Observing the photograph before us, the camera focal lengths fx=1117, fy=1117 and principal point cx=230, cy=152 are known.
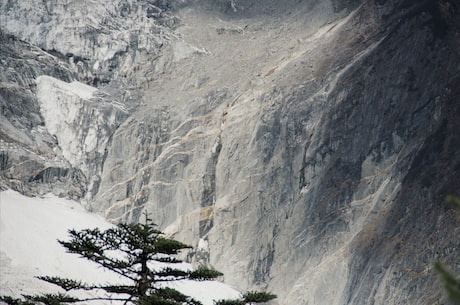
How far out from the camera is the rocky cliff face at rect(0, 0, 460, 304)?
62031 mm

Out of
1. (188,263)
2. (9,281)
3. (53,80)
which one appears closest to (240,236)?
(188,263)

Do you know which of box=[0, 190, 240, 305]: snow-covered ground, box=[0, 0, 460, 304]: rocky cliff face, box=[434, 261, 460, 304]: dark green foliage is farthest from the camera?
box=[0, 190, 240, 305]: snow-covered ground

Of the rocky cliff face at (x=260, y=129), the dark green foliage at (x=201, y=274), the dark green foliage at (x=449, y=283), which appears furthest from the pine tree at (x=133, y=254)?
the rocky cliff face at (x=260, y=129)

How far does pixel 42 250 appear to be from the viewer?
67.2m

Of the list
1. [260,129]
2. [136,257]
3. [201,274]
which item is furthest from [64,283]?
[260,129]

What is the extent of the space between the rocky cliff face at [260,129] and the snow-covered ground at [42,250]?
197 cm

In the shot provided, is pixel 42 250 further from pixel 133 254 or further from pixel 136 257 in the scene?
pixel 133 254

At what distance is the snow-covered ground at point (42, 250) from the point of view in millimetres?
63094

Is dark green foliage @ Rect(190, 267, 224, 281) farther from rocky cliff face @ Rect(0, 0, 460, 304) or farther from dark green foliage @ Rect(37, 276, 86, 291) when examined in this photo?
rocky cliff face @ Rect(0, 0, 460, 304)

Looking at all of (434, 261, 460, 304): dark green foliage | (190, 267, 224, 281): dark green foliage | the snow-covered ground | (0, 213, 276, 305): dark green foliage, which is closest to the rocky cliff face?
the snow-covered ground

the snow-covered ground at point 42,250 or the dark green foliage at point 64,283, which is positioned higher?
the snow-covered ground at point 42,250

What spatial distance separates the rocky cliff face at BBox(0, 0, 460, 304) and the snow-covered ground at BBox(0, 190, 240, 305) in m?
1.97

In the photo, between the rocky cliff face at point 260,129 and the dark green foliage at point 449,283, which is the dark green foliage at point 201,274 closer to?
the dark green foliage at point 449,283

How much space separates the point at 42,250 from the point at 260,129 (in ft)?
51.4
